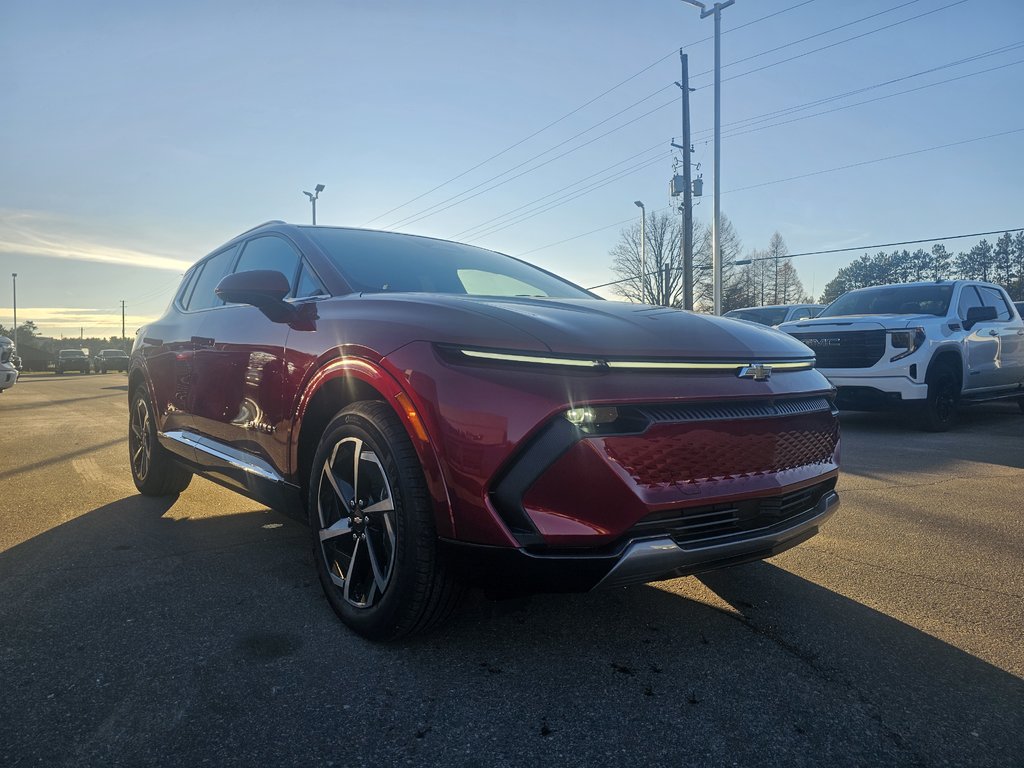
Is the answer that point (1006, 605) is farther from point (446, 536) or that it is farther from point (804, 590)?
point (446, 536)

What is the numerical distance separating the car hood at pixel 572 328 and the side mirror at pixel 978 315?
6723 millimetres

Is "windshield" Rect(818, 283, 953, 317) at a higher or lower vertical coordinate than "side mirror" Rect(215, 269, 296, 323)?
higher

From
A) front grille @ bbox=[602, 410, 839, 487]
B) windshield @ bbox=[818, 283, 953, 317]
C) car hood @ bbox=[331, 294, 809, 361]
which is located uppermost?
windshield @ bbox=[818, 283, 953, 317]

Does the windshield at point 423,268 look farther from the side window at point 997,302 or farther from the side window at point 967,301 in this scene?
the side window at point 997,302

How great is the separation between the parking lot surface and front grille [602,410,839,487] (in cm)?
60

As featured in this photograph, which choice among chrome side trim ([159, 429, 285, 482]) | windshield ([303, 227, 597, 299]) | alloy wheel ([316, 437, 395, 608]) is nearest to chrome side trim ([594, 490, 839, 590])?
alloy wheel ([316, 437, 395, 608])

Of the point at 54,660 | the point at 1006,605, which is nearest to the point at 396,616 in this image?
the point at 54,660

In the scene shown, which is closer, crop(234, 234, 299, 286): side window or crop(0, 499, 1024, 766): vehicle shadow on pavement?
crop(0, 499, 1024, 766): vehicle shadow on pavement

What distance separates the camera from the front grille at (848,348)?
770 cm

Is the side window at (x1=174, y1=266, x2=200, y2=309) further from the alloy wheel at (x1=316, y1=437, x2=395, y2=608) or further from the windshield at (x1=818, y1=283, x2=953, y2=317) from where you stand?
the windshield at (x1=818, y1=283, x2=953, y2=317)

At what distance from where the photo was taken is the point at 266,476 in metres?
3.00

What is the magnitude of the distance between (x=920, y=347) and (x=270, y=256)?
22.5ft

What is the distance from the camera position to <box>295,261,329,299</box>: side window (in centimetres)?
299

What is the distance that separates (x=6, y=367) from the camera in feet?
40.7
